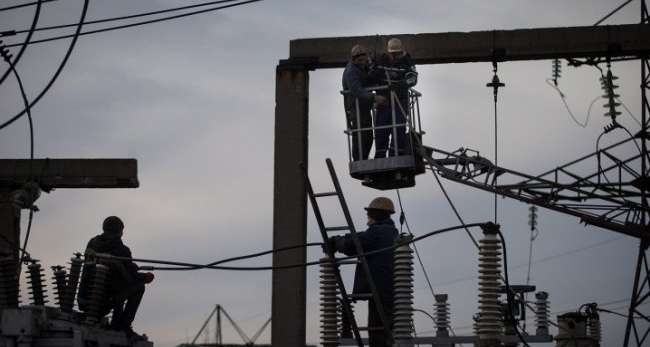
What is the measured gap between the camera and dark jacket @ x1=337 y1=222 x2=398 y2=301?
54.6 ft

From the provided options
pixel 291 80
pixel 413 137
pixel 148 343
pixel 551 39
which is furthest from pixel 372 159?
pixel 148 343

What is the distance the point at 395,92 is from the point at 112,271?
237 inches

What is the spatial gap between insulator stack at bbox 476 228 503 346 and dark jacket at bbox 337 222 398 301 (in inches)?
73.5

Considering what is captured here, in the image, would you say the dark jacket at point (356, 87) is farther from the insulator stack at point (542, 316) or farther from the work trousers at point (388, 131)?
the insulator stack at point (542, 316)

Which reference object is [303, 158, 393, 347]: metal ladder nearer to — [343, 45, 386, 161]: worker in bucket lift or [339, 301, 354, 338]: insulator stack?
[339, 301, 354, 338]: insulator stack

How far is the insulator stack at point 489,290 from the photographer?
48.7 feet

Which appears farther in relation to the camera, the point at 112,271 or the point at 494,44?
the point at 494,44

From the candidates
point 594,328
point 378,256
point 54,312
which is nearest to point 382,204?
point 378,256

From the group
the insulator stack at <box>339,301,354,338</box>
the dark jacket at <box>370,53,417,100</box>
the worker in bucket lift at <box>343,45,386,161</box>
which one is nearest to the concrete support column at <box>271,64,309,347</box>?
the worker in bucket lift at <box>343,45,386,161</box>

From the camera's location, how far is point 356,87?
2103cm

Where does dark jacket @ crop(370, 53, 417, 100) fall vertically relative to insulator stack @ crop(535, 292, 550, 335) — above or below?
above

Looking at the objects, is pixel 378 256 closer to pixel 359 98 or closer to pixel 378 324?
pixel 378 324

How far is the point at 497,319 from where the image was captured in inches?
587

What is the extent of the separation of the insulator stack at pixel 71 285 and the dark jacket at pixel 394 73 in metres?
6.26
